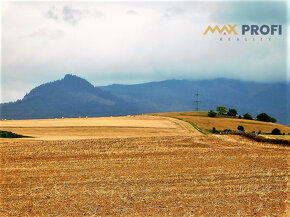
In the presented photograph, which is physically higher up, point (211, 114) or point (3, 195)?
point (211, 114)

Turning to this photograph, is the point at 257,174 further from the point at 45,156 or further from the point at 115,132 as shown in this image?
the point at 115,132

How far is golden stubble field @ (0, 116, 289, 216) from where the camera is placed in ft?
58.8

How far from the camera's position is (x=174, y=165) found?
92.3 feet

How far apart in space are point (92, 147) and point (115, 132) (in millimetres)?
18334

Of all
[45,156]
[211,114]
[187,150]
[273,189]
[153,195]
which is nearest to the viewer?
[153,195]

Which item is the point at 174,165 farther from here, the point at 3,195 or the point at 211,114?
the point at 211,114

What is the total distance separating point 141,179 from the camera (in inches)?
919

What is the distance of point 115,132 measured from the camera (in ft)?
180

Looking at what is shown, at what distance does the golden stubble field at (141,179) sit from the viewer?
1792cm

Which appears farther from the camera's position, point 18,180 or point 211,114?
point 211,114

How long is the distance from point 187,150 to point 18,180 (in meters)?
17.9

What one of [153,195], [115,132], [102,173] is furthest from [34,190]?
[115,132]

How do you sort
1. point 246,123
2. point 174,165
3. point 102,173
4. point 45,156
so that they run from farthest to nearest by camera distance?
1. point 246,123
2. point 45,156
3. point 174,165
4. point 102,173

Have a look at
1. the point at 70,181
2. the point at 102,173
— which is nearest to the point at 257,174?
the point at 102,173
